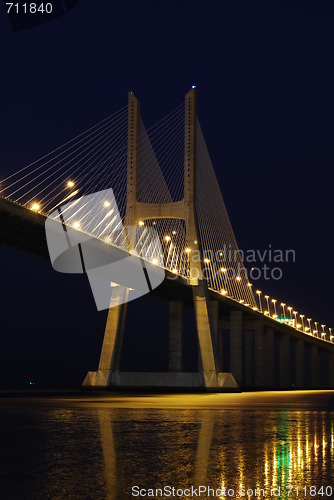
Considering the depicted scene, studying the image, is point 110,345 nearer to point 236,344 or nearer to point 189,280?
point 189,280

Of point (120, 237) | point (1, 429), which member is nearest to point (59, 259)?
point (120, 237)

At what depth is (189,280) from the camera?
160 feet

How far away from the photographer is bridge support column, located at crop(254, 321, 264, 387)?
8069 centimetres

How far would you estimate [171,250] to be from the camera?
4697 cm

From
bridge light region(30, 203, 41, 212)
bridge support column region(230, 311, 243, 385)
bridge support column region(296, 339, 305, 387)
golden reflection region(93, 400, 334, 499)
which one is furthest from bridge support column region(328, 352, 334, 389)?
golden reflection region(93, 400, 334, 499)

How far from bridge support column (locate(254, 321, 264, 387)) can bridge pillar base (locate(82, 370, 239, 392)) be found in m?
30.1

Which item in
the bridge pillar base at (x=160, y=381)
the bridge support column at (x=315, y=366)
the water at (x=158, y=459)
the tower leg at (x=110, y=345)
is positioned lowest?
the water at (x=158, y=459)

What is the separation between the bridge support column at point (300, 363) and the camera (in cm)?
9999

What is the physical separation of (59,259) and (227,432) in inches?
1125

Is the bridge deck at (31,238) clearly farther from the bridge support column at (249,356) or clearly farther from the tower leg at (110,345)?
the bridge support column at (249,356)

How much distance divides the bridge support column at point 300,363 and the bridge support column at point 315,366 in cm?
523

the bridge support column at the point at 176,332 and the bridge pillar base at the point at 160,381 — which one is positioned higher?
the bridge support column at the point at 176,332

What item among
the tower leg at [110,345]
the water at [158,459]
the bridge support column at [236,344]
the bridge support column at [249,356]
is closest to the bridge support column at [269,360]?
the bridge support column at [249,356]

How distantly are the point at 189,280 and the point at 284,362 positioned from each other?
4863 cm
